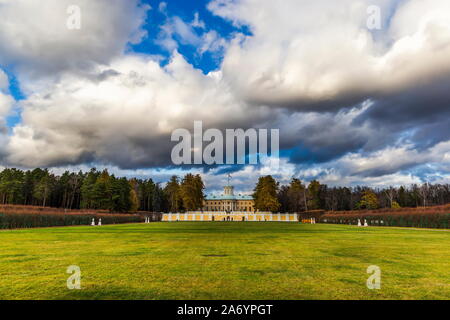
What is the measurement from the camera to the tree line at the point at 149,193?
8938cm

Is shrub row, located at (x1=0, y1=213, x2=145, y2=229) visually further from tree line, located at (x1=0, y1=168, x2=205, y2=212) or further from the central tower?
the central tower

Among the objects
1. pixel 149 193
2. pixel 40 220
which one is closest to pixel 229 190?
pixel 149 193

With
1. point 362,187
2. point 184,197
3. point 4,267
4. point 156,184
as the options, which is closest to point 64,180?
point 156,184

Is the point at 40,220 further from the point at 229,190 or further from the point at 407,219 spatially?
the point at 229,190

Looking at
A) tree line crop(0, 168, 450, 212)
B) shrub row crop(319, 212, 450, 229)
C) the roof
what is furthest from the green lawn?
the roof

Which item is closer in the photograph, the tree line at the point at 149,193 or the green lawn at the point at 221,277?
the green lawn at the point at 221,277

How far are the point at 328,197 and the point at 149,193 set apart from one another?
63.2m

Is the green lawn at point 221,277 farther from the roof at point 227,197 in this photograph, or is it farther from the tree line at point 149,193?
the roof at point 227,197

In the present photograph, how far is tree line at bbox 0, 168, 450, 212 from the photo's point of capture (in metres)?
89.4

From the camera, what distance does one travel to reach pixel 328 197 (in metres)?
117

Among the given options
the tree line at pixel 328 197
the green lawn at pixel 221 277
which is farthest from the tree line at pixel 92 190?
the green lawn at pixel 221 277

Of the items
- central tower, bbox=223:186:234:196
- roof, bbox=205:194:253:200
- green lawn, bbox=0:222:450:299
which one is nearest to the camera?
green lawn, bbox=0:222:450:299
